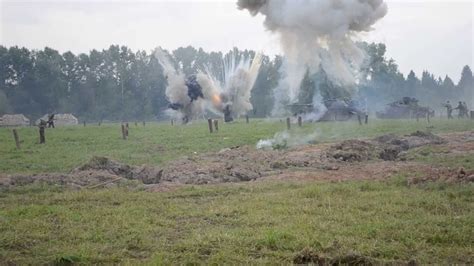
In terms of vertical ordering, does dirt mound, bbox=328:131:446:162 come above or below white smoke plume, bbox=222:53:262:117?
below

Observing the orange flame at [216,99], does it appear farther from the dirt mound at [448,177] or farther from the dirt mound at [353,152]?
the dirt mound at [448,177]

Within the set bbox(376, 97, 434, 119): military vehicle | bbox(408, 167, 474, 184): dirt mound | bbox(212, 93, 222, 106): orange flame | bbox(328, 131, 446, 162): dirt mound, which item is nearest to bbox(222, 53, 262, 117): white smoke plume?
bbox(212, 93, 222, 106): orange flame

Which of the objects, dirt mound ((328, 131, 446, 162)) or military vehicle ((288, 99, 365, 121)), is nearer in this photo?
dirt mound ((328, 131, 446, 162))

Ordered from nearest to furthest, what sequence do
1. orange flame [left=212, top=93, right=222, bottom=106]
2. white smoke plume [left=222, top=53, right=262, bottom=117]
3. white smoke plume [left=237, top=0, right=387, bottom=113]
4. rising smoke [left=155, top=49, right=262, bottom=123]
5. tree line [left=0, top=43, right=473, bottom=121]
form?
white smoke plume [left=237, top=0, right=387, bottom=113] → white smoke plume [left=222, top=53, right=262, bottom=117] → rising smoke [left=155, top=49, right=262, bottom=123] → orange flame [left=212, top=93, right=222, bottom=106] → tree line [left=0, top=43, right=473, bottom=121]

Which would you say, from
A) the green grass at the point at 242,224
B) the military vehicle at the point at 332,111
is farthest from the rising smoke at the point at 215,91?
the green grass at the point at 242,224

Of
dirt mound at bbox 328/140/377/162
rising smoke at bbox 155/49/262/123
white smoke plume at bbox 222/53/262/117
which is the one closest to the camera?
dirt mound at bbox 328/140/377/162

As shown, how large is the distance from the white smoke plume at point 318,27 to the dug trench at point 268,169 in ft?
29.2

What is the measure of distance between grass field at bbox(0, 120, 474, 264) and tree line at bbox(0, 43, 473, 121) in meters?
85.8

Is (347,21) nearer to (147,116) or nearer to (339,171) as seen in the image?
(339,171)

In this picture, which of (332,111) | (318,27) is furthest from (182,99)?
(318,27)

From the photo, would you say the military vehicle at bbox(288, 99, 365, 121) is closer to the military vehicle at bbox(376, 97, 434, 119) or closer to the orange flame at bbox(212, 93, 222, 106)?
the military vehicle at bbox(376, 97, 434, 119)

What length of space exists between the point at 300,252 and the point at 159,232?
10.6 ft

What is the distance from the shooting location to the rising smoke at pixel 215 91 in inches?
2648

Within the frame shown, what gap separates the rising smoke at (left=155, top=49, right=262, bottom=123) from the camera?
6725cm
